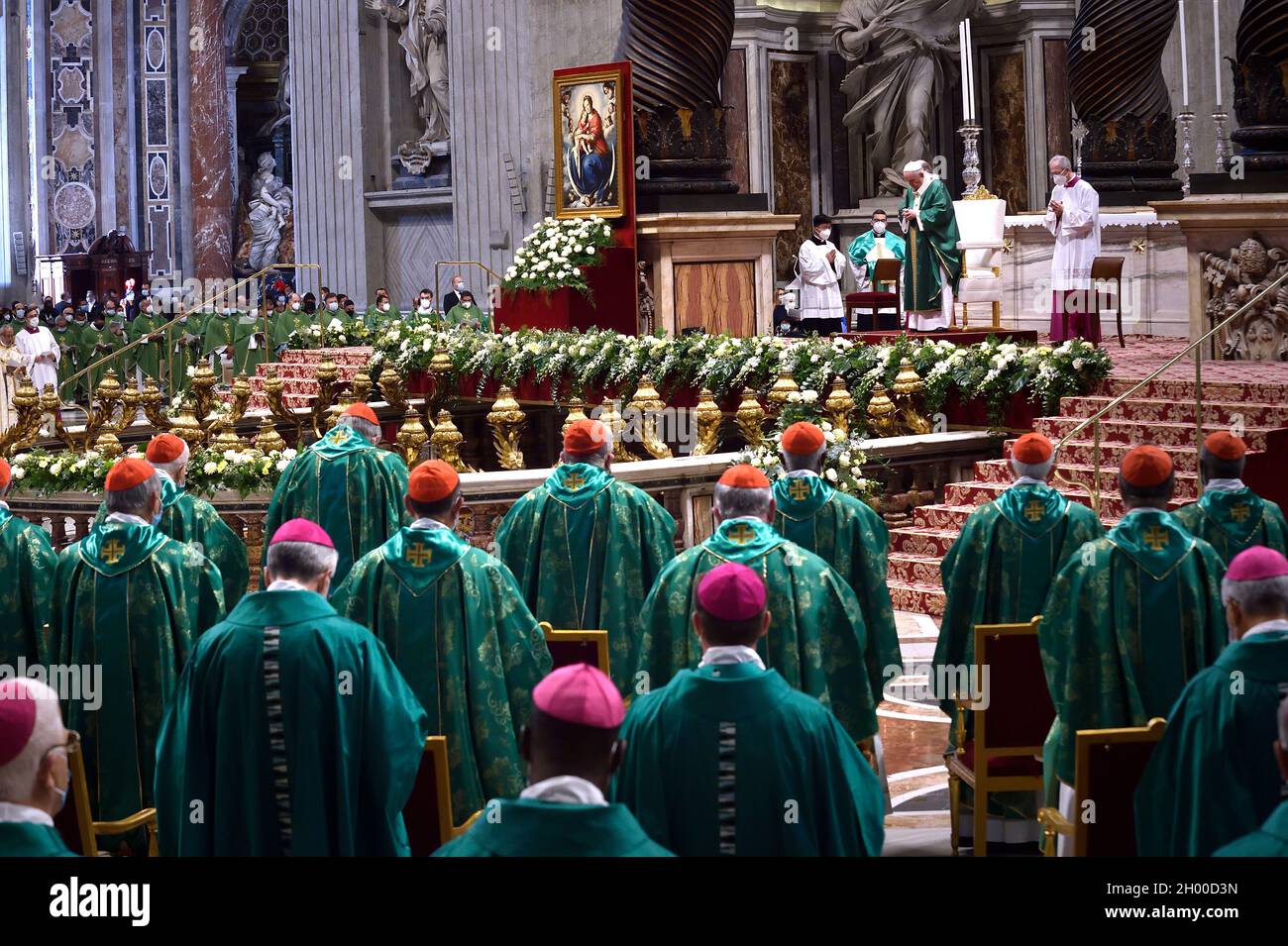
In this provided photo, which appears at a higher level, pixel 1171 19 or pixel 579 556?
pixel 1171 19

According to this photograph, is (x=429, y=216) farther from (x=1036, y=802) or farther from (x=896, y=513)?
(x=1036, y=802)

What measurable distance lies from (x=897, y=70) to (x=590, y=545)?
18594 mm

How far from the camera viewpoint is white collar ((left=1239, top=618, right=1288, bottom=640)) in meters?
4.50

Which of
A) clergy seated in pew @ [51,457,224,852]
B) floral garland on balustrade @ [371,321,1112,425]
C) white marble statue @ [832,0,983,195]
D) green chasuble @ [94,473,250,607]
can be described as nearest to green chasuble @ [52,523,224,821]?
clergy seated in pew @ [51,457,224,852]

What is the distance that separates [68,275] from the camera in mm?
40188

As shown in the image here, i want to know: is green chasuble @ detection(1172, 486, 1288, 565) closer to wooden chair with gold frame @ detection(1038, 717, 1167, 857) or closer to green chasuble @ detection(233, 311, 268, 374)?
wooden chair with gold frame @ detection(1038, 717, 1167, 857)

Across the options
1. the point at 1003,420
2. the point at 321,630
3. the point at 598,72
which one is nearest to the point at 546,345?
the point at 598,72

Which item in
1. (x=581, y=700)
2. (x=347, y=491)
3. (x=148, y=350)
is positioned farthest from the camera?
(x=148, y=350)

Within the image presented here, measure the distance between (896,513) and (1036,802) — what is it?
19.3 feet

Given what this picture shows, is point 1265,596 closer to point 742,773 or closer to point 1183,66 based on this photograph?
point 742,773

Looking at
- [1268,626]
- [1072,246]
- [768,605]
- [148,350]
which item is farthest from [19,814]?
[148,350]

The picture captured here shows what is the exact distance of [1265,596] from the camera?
4562 mm

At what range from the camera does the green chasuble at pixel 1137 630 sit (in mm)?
6082

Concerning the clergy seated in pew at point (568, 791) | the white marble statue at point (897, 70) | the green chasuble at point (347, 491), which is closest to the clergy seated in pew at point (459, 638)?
the clergy seated in pew at point (568, 791)
